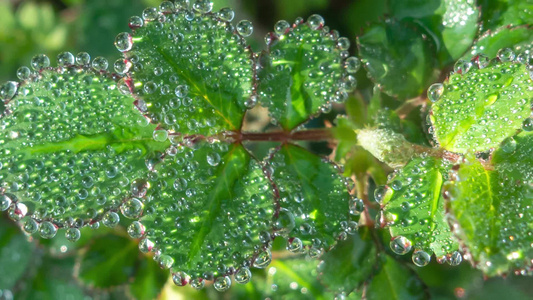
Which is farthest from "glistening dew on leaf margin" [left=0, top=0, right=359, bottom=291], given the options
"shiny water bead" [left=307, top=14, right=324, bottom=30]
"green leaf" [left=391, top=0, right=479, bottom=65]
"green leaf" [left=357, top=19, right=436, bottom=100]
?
"green leaf" [left=391, top=0, right=479, bottom=65]

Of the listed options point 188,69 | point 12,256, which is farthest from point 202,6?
point 12,256

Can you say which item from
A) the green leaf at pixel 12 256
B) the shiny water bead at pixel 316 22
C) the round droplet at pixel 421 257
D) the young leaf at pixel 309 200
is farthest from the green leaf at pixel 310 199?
the green leaf at pixel 12 256

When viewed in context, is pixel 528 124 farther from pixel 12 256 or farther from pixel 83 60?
pixel 12 256

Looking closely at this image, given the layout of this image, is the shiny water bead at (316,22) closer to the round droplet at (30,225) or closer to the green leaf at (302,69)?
the green leaf at (302,69)

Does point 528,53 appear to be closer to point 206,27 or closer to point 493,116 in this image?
point 493,116

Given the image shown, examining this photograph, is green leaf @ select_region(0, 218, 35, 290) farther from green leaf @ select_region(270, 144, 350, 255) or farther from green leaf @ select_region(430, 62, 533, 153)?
green leaf @ select_region(430, 62, 533, 153)

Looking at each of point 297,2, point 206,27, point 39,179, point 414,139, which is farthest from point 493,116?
point 297,2
